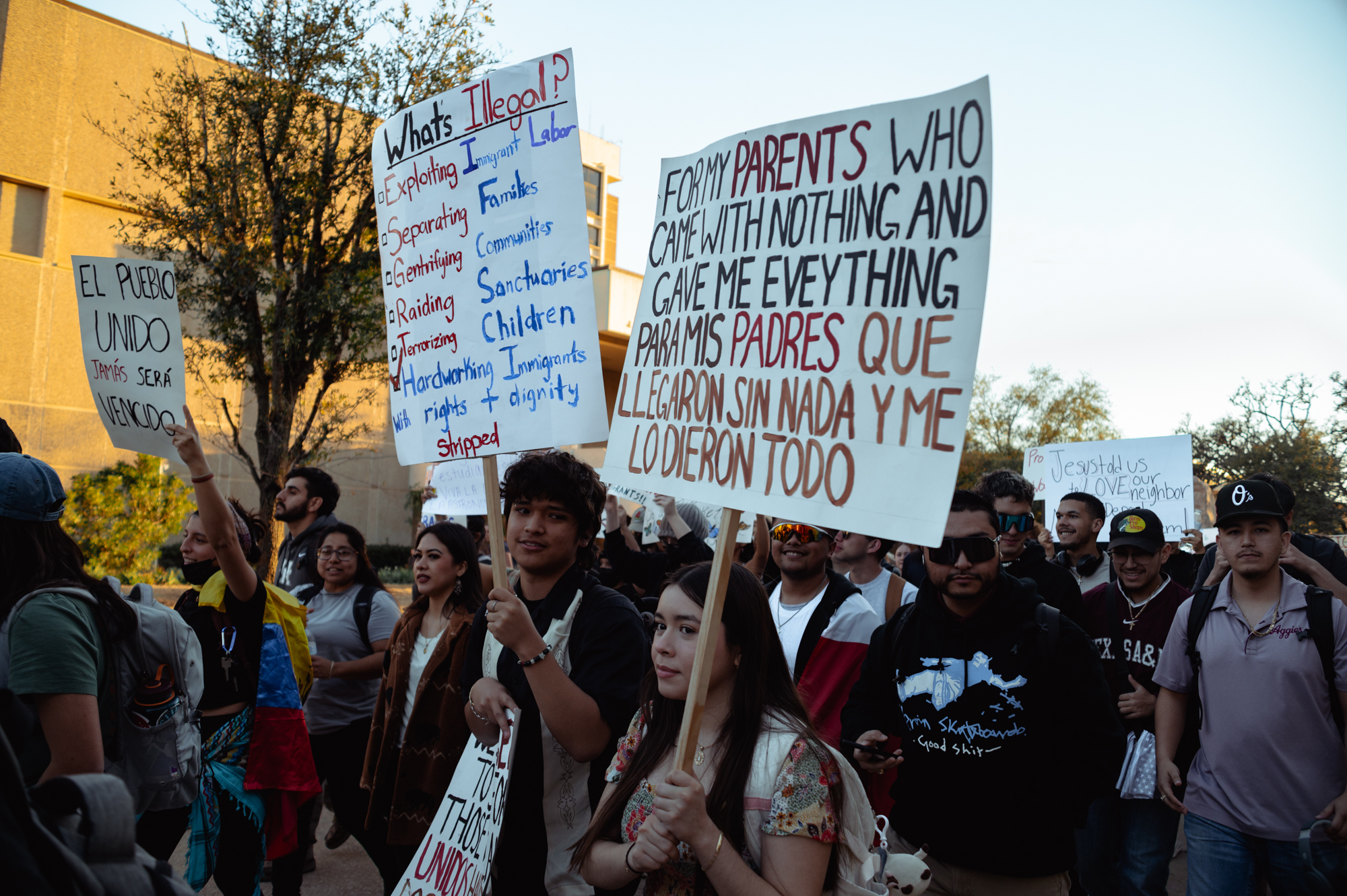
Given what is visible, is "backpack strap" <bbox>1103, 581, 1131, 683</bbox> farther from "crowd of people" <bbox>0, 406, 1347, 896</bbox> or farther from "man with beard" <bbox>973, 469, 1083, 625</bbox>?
"man with beard" <bbox>973, 469, 1083, 625</bbox>

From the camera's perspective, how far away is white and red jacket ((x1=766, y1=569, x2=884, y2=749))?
416 cm

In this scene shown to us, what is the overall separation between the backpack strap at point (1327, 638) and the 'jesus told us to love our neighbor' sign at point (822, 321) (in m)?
2.48

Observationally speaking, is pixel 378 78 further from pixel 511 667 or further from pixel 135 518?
pixel 511 667

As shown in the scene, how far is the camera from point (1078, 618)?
4785mm

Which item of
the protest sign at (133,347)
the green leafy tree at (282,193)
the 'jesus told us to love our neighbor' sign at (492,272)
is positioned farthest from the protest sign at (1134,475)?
the green leafy tree at (282,193)

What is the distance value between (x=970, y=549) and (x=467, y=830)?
6.07 ft

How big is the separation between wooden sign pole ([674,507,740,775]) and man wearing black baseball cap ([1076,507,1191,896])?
301cm

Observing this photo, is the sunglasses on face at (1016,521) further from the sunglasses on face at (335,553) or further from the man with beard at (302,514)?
the man with beard at (302,514)

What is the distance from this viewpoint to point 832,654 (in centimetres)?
427

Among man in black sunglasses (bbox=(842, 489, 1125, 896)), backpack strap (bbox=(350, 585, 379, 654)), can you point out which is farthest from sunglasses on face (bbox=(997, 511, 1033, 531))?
backpack strap (bbox=(350, 585, 379, 654))

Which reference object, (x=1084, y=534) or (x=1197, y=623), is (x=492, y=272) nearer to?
(x=1197, y=623)

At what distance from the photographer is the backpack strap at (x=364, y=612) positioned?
5219mm

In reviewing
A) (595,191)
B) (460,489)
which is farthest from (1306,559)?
(595,191)

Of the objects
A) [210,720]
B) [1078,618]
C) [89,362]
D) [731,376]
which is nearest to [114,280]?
[89,362]
